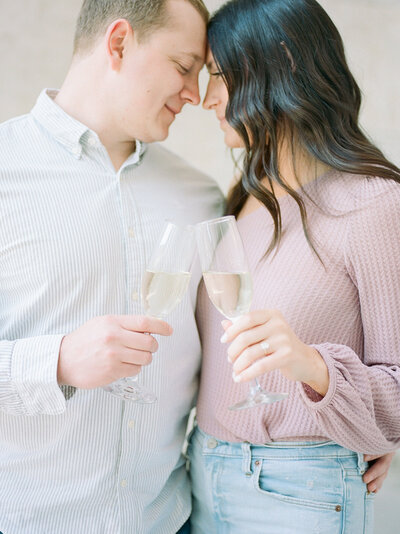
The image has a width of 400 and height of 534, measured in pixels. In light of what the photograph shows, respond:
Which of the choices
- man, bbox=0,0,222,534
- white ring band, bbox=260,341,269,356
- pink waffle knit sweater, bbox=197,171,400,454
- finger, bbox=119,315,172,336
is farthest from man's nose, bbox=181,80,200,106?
white ring band, bbox=260,341,269,356

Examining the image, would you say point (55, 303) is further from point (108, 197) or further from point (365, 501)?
point (365, 501)

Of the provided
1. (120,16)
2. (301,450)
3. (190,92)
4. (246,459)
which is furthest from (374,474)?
(120,16)

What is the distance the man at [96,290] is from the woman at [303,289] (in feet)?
0.38

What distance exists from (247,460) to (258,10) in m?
1.12

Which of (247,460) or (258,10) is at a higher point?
(258,10)

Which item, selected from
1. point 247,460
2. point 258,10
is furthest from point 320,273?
point 258,10

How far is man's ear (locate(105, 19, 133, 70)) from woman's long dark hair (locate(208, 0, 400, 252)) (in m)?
0.25

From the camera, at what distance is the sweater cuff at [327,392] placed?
1.16m

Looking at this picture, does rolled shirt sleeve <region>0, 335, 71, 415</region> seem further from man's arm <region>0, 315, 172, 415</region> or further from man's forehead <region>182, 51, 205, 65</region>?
man's forehead <region>182, 51, 205, 65</region>

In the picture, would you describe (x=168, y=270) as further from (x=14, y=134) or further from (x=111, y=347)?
(x=14, y=134)

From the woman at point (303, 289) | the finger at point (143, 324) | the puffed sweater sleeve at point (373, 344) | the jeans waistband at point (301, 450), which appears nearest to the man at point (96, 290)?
the finger at point (143, 324)

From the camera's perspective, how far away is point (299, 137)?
1.51 metres

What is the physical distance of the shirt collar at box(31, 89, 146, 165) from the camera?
153 centimetres

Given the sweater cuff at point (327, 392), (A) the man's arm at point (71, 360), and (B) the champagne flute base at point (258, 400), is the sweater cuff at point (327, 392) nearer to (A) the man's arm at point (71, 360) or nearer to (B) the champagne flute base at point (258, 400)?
(B) the champagne flute base at point (258, 400)
